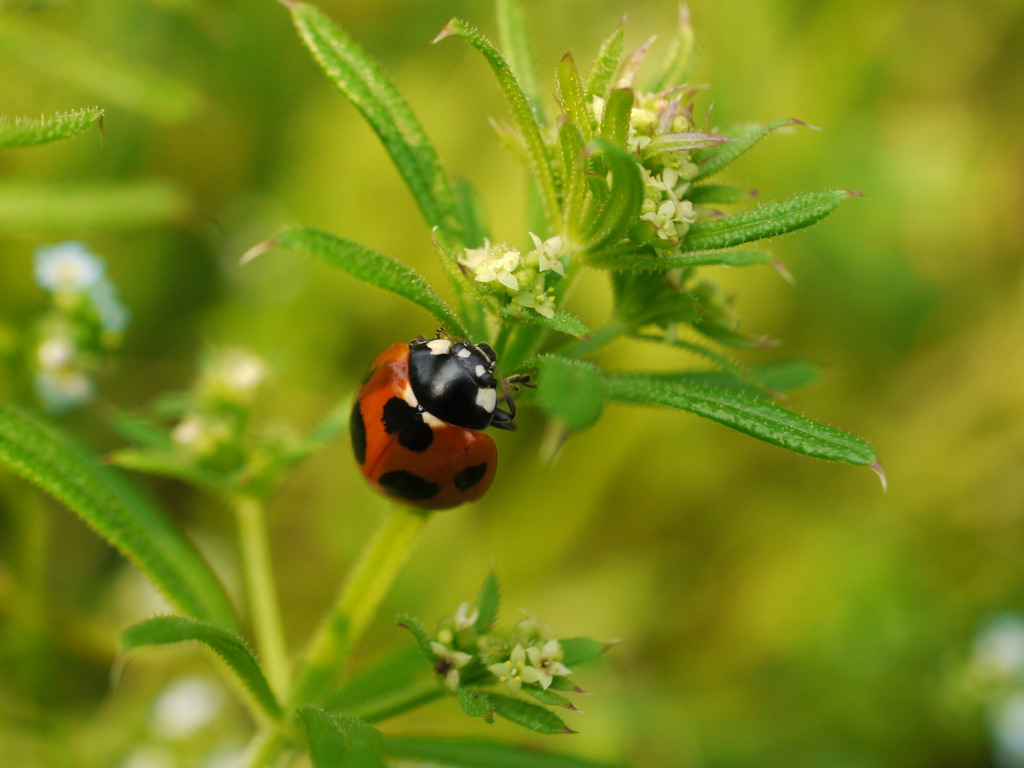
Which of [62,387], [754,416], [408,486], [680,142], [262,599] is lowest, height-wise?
[262,599]

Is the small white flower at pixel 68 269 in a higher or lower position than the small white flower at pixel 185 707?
higher

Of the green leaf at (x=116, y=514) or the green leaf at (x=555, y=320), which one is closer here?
the green leaf at (x=555, y=320)

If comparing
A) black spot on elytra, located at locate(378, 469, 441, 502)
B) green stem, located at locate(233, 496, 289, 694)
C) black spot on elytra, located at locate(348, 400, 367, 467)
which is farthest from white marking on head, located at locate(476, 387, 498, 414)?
green stem, located at locate(233, 496, 289, 694)

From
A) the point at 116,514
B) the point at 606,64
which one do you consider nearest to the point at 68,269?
the point at 116,514

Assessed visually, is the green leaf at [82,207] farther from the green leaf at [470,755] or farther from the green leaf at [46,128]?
the green leaf at [470,755]

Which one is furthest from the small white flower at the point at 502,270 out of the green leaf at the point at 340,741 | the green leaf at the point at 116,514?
the green leaf at the point at 116,514

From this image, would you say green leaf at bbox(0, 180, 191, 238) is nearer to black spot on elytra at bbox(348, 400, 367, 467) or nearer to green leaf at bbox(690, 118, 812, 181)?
black spot on elytra at bbox(348, 400, 367, 467)

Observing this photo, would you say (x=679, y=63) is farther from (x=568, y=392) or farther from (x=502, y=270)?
(x=568, y=392)
